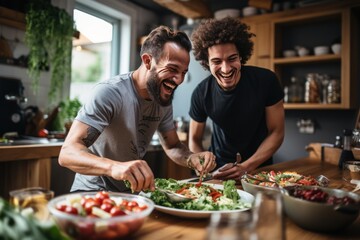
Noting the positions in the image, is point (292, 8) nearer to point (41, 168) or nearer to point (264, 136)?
point (264, 136)

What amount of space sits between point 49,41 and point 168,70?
1.76 metres

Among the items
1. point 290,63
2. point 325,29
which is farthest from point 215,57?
point 325,29

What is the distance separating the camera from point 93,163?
113 centimetres

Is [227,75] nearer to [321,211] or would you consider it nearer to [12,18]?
[321,211]

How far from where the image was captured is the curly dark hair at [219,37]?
1.98 meters

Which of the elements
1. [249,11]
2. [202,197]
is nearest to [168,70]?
[202,197]

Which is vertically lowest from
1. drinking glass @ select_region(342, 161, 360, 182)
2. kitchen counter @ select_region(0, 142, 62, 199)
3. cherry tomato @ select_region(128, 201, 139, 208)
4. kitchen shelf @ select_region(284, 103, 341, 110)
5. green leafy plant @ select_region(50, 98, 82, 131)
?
kitchen counter @ select_region(0, 142, 62, 199)

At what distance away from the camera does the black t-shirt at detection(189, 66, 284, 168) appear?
2051 millimetres

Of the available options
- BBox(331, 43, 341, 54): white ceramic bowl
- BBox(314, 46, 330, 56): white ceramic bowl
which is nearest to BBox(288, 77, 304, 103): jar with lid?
BBox(314, 46, 330, 56): white ceramic bowl

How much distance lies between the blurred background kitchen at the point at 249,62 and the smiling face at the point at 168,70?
1.26 meters

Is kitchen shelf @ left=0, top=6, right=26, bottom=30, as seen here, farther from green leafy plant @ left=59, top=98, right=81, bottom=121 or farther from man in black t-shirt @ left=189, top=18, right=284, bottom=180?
man in black t-shirt @ left=189, top=18, right=284, bottom=180

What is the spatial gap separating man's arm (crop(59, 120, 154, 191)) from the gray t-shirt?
0.12 m

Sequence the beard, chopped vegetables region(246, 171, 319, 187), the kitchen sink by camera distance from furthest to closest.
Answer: the kitchen sink < the beard < chopped vegetables region(246, 171, 319, 187)

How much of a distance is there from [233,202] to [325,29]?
2966mm
